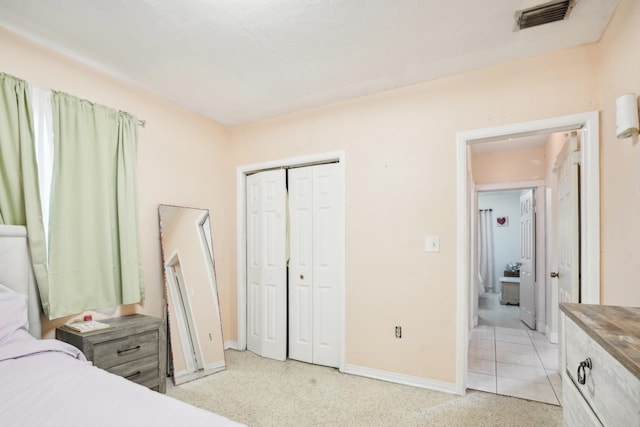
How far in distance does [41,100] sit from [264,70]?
1.55 metres

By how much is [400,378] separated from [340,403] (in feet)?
2.05

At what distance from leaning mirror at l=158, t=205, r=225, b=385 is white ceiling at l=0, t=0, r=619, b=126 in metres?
1.30

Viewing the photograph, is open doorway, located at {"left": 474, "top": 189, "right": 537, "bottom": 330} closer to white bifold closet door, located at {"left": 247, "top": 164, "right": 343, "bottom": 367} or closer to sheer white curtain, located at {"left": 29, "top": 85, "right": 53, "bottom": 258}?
white bifold closet door, located at {"left": 247, "top": 164, "right": 343, "bottom": 367}

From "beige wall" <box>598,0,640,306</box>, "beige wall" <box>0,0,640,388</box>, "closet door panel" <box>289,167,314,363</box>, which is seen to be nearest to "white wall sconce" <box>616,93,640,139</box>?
"beige wall" <box>598,0,640,306</box>

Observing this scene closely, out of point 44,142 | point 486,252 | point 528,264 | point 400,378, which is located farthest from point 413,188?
point 486,252

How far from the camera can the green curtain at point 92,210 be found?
2.16 m

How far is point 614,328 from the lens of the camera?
962mm

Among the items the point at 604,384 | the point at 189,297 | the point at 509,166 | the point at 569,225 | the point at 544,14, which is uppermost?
the point at 544,14

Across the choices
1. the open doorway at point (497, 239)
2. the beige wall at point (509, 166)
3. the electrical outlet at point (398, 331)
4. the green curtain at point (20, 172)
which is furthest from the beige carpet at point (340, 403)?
the open doorway at point (497, 239)

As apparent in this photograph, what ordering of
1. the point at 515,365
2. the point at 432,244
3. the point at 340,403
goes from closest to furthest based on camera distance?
the point at 340,403, the point at 432,244, the point at 515,365

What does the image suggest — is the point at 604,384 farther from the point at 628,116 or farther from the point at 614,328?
the point at 628,116

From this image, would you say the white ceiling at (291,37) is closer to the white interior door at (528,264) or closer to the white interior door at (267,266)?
the white interior door at (267,266)

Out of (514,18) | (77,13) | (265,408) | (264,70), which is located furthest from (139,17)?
(265,408)

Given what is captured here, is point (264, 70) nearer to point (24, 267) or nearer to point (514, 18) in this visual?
point (514, 18)
